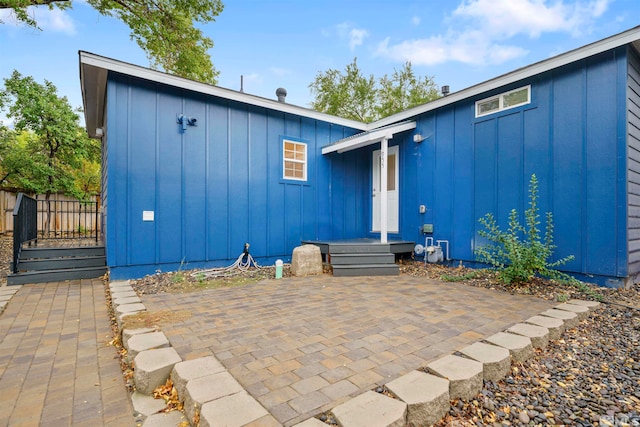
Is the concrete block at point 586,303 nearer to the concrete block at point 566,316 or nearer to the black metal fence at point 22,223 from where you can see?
the concrete block at point 566,316

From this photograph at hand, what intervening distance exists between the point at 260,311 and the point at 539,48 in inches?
414

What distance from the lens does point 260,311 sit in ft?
10.3

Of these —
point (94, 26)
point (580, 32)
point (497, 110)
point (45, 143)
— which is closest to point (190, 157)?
point (497, 110)

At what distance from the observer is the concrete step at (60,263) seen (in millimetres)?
4637

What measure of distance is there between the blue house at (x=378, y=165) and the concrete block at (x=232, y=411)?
414 centimetres

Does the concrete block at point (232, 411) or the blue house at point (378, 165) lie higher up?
the blue house at point (378, 165)

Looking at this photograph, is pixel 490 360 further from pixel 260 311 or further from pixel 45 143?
pixel 45 143

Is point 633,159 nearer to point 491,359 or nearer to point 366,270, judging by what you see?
point 366,270

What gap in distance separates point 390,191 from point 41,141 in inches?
443

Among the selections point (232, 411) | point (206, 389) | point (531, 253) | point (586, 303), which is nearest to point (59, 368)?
point (206, 389)

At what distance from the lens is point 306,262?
16.9 feet

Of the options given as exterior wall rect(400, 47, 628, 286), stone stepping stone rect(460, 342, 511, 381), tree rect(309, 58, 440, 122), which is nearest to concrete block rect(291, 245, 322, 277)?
exterior wall rect(400, 47, 628, 286)

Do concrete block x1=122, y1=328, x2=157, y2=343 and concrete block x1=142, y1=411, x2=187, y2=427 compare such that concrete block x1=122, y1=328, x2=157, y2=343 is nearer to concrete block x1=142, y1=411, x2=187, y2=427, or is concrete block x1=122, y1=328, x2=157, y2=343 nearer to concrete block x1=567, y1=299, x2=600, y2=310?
concrete block x1=142, y1=411, x2=187, y2=427

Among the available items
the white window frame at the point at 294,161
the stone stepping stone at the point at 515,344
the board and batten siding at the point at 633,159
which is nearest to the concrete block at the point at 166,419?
the stone stepping stone at the point at 515,344
